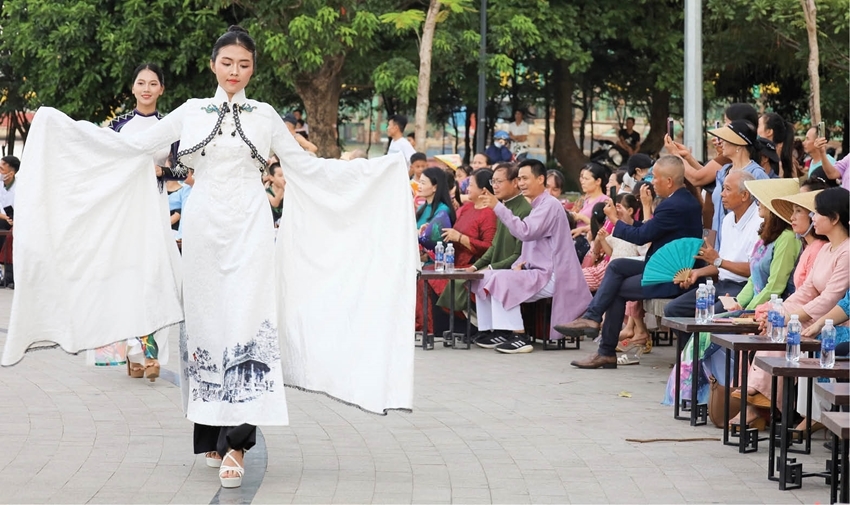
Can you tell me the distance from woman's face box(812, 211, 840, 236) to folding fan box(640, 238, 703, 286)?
2.42 meters

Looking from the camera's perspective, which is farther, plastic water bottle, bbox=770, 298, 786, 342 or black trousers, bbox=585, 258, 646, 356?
black trousers, bbox=585, 258, 646, 356

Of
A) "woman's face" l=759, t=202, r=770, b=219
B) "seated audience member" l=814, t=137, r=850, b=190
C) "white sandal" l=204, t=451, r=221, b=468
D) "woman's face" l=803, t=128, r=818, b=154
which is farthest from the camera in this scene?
"woman's face" l=803, t=128, r=818, b=154

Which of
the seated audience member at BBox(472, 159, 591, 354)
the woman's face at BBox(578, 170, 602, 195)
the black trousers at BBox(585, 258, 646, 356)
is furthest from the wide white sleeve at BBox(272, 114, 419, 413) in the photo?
the woman's face at BBox(578, 170, 602, 195)

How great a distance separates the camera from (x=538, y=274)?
11.7m

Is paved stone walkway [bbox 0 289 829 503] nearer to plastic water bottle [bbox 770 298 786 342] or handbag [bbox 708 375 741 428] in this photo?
handbag [bbox 708 375 741 428]

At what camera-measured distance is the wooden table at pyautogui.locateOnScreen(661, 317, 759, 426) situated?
7.55 m

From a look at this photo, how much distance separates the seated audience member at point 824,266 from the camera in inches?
279

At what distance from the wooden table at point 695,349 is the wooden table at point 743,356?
0.57ft

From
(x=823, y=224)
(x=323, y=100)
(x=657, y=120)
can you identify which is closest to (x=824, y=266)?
(x=823, y=224)

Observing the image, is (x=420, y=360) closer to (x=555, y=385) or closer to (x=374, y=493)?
(x=555, y=385)

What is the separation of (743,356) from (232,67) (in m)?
2.89

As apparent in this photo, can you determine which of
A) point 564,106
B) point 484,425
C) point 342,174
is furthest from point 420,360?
point 564,106

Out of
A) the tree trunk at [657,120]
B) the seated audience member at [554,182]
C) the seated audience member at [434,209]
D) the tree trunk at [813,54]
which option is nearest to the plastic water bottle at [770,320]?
the seated audience member at [434,209]

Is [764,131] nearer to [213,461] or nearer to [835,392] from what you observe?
[835,392]
